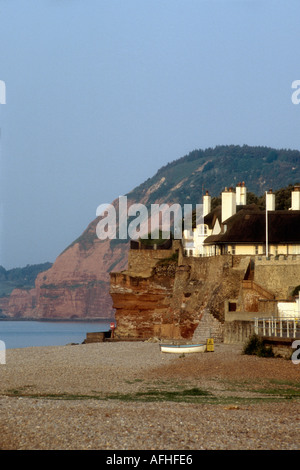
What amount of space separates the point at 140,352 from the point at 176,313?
1632 cm

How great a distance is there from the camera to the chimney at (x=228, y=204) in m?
56.8

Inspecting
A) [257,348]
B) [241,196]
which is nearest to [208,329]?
[241,196]

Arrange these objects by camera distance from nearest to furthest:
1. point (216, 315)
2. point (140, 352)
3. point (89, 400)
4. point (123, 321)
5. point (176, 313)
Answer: point (89, 400) → point (140, 352) → point (216, 315) → point (176, 313) → point (123, 321)

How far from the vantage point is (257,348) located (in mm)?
32562

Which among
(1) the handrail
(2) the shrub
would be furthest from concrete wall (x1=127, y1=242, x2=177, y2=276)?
(2) the shrub

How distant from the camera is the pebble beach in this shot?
47.5 feet

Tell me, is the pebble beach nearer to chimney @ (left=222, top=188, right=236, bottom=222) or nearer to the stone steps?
the stone steps

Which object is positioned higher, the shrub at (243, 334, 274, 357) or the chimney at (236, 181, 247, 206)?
the chimney at (236, 181, 247, 206)

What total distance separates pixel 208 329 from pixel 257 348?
707 inches

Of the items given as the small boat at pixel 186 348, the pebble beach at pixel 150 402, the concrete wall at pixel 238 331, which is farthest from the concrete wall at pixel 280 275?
the small boat at pixel 186 348

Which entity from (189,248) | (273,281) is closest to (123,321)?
(189,248)

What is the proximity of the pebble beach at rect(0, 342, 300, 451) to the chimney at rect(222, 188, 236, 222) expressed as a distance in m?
18.8
